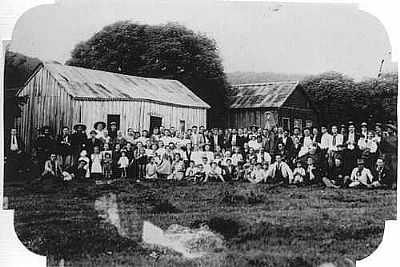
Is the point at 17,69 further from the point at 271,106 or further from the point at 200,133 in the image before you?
the point at 271,106

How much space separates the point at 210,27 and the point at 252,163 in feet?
2.58

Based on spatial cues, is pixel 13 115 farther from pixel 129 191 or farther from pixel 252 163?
pixel 252 163

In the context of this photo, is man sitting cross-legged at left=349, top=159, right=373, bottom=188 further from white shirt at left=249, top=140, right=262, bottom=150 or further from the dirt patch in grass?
the dirt patch in grass

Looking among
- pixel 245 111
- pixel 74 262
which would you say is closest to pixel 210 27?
pixel 245 111

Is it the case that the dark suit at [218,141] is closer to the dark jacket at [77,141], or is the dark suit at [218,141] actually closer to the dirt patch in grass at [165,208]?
the dirt patch in grass at [165,208]

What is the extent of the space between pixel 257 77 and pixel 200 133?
447mm

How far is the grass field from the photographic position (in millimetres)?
3537

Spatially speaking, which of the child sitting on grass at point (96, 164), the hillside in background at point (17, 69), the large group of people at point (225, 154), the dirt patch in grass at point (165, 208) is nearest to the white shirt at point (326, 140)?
the large group of people at point (225, 154)

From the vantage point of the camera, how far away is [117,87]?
3697 mm

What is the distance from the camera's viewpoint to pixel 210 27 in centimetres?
370

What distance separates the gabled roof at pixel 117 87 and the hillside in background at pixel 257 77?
0.22 meters

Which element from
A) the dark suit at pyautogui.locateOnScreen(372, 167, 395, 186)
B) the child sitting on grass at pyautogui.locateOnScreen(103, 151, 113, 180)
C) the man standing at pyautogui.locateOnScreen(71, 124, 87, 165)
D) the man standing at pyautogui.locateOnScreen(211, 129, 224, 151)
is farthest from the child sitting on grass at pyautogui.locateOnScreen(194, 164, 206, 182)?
the dark suit at pyautogui.locateOnScreen(372, 167, 395, 186)

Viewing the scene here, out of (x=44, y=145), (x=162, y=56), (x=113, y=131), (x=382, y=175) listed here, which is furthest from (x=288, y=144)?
(x=44, y=145)

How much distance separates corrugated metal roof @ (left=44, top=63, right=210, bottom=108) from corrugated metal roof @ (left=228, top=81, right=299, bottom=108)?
171mm
